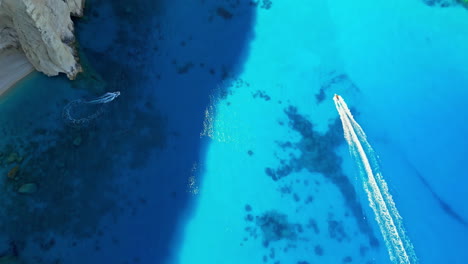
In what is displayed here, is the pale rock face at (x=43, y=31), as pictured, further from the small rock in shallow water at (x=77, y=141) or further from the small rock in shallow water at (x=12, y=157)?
the small rock in shallow water at (x=12, y=157)

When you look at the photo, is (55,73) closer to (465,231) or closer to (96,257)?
(96,257)

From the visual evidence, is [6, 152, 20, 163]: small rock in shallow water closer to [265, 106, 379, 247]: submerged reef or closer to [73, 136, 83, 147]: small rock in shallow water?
[73, 136, 83, 147]: small rock in shallow water

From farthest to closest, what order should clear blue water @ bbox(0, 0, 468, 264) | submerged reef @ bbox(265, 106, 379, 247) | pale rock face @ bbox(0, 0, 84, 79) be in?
submerged reef @ bbox(265, 106, 379, 247), clear blue water @ bbox(0, 0, 468, 264), pale rock face @ bbox(0, 0, 84, 79)

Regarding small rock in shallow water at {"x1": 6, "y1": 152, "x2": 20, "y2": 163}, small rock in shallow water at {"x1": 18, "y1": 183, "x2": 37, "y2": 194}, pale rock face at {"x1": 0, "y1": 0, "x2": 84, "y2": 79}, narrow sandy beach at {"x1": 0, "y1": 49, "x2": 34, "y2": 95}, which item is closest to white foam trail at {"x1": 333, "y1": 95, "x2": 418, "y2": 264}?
pale rock face at {"x1": 0, "y1": 0, "x2": 84, "y2": 79}

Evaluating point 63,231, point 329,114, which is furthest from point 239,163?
point 63,231

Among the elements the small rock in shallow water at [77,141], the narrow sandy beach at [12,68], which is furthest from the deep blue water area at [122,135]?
the narrow sandy beach at [12,68]
